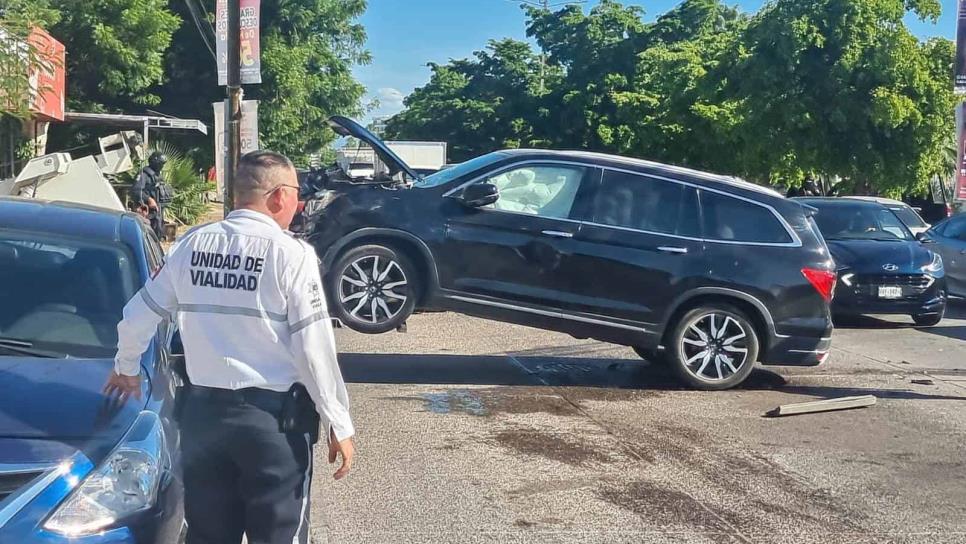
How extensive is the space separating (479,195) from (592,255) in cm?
110

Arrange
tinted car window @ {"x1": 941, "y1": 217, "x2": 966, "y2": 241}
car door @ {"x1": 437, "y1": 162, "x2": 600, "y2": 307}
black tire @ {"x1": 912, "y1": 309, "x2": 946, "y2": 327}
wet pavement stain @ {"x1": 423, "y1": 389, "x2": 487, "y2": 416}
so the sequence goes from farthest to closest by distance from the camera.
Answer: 1. tinted car window @ {"x1": 941, "y1": 217, "x2": 966, "y2": 241}
2. black tire @ {"x1": 912, "y1": 309, "x2": 946, "y2": 327}
3. car door @ {"x1": 437, "y1": 162, "x2": 600, "y2": 307}
4. wet pavement stain @ {"x1": 423, "y1": 389, "x2": 487, "y2": 416}

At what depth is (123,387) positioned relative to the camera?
3904mm

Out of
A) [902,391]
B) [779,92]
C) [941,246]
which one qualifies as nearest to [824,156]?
[779,92]

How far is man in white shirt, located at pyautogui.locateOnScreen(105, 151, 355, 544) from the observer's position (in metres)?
3.51

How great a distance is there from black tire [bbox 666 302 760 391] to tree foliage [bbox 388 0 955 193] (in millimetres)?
17494

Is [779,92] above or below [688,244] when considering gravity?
above

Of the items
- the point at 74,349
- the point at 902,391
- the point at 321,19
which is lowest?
the point at 902,391

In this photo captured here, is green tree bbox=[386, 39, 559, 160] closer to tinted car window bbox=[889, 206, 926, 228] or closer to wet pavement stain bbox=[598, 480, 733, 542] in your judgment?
tinted car window bbox=[889, 206, 926, 228]

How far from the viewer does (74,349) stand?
4.85 m

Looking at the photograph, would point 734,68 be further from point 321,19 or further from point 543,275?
point 543,275

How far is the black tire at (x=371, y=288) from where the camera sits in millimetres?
9039

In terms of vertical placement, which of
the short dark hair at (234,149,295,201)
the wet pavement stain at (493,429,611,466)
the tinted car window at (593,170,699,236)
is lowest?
the wet pavement stain at (493,429,611,466)

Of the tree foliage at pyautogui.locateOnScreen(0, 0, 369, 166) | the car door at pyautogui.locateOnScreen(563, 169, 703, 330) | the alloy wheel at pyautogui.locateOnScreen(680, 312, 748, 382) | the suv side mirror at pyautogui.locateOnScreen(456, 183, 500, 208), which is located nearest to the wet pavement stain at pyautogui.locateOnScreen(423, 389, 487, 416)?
the car door at pyautogui.locateOnScreen(563, 169, 703, 330)

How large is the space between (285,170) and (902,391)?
306 inches
